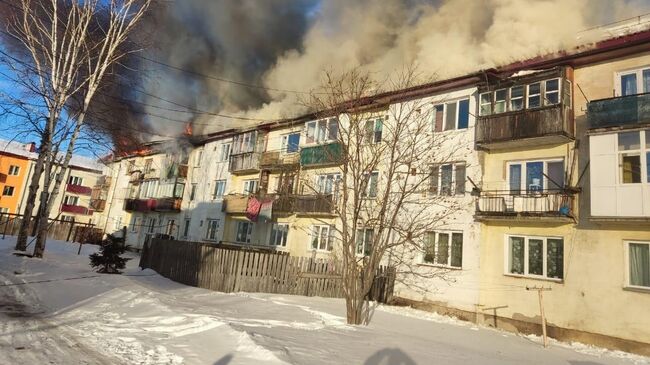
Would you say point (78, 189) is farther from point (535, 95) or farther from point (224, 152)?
point (535, 95)

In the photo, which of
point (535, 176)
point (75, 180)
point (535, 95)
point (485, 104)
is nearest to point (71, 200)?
point (75, 180)

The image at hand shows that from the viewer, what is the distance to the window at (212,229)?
30.1 m

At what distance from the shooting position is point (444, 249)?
17.1m

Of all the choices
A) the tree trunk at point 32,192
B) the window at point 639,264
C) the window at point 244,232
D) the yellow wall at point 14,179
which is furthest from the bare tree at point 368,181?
the yellow wall at point 14,179

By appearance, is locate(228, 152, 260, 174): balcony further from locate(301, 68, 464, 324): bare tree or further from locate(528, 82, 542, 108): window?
locate(528, 82, 542, 108): window

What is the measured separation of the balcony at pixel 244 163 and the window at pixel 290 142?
2035 millimetres

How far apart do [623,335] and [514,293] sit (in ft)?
10.9

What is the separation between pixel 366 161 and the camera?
11.2 m

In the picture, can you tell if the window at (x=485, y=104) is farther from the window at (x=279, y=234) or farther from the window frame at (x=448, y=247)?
the window at (x=279, y=234)

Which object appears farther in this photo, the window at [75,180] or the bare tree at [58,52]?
the window at [75,180]

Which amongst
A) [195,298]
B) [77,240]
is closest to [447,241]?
[195,298]

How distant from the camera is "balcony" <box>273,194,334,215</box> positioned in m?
22.0

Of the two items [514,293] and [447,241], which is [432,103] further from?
[514,293]

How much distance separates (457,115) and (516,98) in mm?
2416
